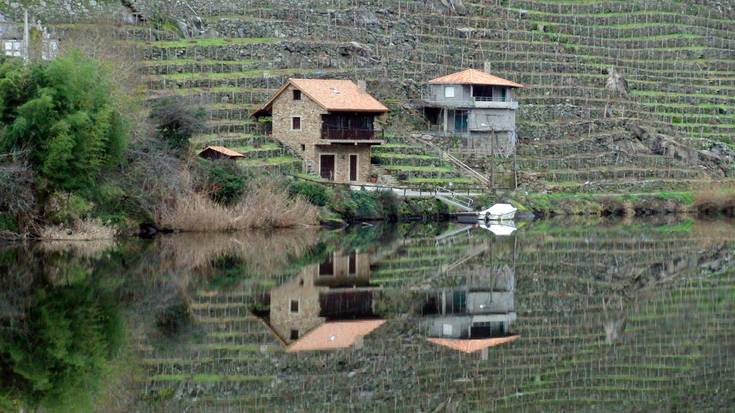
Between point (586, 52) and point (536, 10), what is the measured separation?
4630mm

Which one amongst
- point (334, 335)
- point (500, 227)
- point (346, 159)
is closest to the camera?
point (334, 335)

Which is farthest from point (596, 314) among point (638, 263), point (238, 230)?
point (238, 230)

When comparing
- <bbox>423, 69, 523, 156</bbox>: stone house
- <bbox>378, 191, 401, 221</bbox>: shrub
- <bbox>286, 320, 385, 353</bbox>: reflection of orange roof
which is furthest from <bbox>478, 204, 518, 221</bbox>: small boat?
<bbox>286, 320, 385, 353</bbox>: reflection of orange roof

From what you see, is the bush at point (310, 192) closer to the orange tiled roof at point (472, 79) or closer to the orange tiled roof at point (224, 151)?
the orange tiled roof at point (224, 151)

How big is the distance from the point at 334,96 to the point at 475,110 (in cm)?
1064

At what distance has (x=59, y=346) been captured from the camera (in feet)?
82.1

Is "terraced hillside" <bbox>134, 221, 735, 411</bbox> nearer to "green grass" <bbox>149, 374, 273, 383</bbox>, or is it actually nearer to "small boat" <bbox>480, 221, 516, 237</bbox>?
"green grass" <bbox>149, 374, 273, 383</bbox>

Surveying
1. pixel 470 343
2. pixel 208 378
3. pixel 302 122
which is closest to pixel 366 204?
pixel 302 122

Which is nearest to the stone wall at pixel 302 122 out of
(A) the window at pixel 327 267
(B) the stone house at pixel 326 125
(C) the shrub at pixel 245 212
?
(B) the stone house at pixel 326 125

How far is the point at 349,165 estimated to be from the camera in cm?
6894

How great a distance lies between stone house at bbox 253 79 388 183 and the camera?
67875 mm

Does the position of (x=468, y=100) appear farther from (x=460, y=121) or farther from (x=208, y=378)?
(x=208, y=378)

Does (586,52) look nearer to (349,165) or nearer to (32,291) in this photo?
(349,165)

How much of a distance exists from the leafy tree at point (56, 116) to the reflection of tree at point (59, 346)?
457 inches
